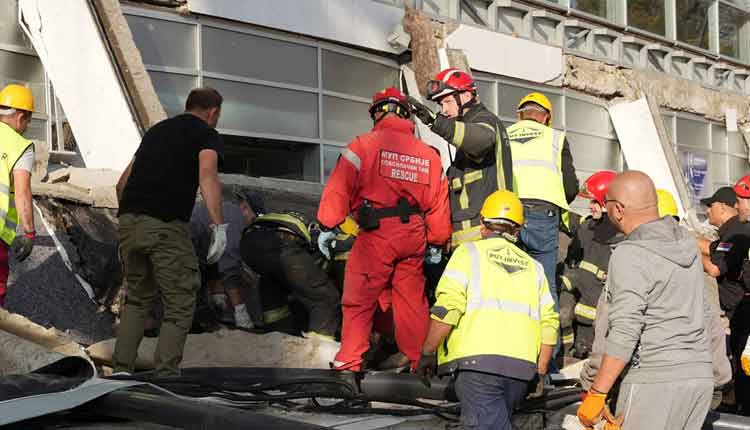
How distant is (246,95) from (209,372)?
6.06m

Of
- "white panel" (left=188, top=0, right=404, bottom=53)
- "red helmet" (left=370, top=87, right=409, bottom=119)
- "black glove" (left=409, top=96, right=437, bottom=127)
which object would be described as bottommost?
"black glove" (left=409, top=96, right=437, bottom=127)

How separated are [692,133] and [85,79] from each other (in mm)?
13087

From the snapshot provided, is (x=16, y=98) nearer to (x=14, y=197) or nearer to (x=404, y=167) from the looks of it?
(x=14, y=197)

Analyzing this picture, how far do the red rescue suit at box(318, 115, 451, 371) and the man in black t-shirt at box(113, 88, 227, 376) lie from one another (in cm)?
81

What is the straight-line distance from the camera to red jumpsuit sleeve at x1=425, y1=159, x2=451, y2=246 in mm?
6102

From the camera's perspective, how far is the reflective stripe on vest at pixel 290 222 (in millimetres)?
6621

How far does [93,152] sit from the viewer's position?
29.4 ft

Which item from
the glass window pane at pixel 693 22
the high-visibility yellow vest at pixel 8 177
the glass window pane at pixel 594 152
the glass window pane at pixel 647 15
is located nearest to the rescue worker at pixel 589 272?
the high-visibility yellow vest at pixel 8 177

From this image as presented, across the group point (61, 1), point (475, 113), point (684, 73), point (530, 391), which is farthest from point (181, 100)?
point (684, 73)

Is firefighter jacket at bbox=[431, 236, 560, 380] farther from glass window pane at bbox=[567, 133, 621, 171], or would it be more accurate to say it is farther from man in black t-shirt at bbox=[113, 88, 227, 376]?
glass window pane at bbox=[567, 133, 621, 171]

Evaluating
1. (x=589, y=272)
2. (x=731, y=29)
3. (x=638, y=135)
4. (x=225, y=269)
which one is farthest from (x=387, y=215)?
(x=731, y=29)

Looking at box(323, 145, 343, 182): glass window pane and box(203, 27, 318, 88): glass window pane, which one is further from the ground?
box(203, 27, 318, 88): glass window pane

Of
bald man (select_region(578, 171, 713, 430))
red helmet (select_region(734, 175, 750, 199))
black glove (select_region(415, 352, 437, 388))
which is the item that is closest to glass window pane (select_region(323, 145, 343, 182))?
red helmet (select_region(734, 175, 750, 199))

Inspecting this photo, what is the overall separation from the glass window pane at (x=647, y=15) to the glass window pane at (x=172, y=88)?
32.3 feet
